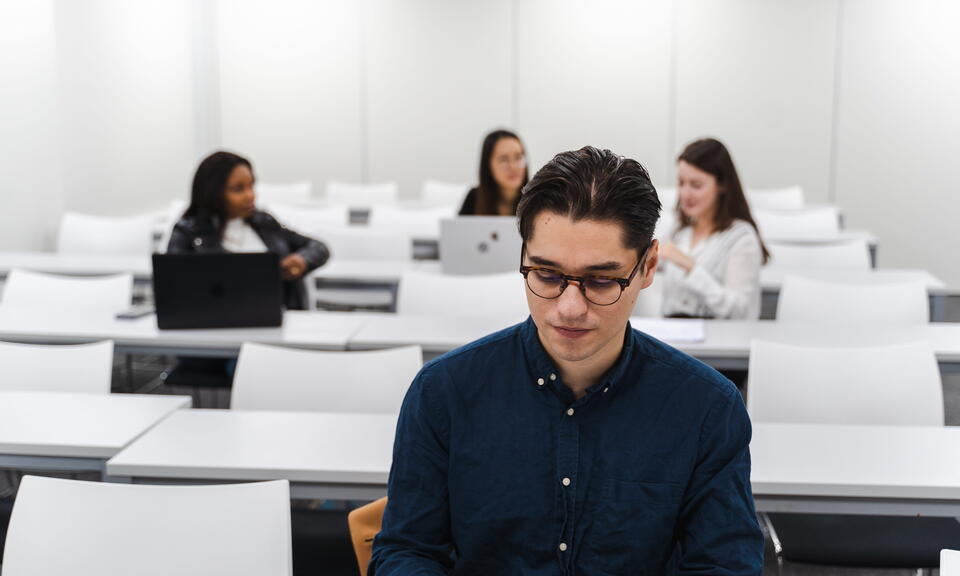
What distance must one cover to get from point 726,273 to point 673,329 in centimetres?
44

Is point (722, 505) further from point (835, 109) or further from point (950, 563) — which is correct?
point (835, 109)

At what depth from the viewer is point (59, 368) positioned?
271 cm

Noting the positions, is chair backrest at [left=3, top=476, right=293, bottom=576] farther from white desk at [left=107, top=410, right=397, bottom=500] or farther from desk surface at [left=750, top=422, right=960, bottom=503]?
desk surface at [left=750, top=422, right=960, bottom=503]

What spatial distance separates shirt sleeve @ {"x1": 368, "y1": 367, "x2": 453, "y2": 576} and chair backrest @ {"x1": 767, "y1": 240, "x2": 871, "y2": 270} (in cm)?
343

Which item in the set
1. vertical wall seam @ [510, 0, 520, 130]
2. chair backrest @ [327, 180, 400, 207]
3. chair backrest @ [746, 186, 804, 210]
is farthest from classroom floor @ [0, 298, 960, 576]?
vertical wall seam @ [510, 0, 520, 130]

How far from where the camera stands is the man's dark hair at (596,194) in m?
1.32

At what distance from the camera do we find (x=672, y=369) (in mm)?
1440

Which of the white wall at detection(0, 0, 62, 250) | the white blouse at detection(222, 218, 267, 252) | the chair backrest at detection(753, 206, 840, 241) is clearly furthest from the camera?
the chair backrest at detection(753, 206, 840, 241)

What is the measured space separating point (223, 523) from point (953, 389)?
10.2 ft

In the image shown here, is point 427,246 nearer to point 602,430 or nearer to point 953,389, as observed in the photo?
point 953,389

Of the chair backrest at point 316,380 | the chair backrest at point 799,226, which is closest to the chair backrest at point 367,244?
the chair backrest at point 799,226

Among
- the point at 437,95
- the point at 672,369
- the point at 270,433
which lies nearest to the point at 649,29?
the point at 437,95

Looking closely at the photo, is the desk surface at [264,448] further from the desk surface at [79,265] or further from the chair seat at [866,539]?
the desk surface at [79,265]

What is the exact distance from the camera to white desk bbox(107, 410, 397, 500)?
202cm
